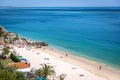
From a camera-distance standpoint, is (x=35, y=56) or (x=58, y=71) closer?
(x=58, y=71)

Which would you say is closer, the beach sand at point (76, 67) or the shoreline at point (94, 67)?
the beach sand at point (76, 67)

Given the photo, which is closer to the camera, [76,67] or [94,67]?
[76,67]

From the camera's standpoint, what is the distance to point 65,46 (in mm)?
44062

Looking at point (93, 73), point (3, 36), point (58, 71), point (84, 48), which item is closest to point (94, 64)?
point (93, 73)

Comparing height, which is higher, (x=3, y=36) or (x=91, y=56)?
(x=3, y=36)

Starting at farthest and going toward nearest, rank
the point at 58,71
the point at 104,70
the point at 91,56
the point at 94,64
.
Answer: the point at 91,56
the point at 94,64
the point at 104,70
the point at 58,71

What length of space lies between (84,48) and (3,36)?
1470 cm

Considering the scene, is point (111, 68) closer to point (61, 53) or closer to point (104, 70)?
point (104, 70)

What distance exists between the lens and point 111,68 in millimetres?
29781

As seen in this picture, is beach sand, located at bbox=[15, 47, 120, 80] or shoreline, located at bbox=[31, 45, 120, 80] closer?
beach sand, located at bbox=[15, 47, 120, 80]

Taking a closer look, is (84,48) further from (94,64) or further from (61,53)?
(94,64)

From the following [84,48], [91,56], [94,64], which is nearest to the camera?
[94,64]

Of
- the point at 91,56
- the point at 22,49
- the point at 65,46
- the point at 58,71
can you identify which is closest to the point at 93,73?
the point at 58,71

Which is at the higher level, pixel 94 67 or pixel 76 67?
pixel 76 67
